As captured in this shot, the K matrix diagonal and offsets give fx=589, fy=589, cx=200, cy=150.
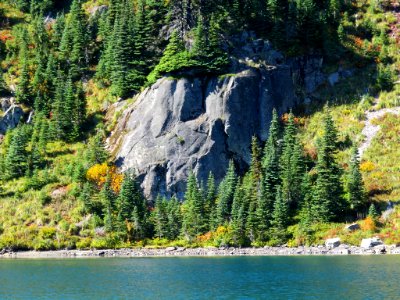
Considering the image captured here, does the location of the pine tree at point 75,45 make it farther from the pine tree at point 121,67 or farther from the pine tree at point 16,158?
the pine tree at point 16,158

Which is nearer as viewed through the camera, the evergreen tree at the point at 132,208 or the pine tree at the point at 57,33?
the evergreen tree at the point at 132,208

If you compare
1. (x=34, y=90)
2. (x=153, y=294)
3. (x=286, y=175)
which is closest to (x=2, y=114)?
(x=34, y=90)

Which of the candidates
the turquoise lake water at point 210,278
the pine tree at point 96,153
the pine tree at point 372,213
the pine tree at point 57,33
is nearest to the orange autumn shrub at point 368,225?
the pine tree at point 372,213

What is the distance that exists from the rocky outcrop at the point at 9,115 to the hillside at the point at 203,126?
27cm

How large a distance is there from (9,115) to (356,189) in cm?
6894

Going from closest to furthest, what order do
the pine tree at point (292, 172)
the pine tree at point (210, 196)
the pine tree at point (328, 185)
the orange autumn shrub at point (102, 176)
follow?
the pine tree at point (328, 185) < the pine tree at point (292, 172) < the pine tree at point (210, 196) < the orange autumn shrub at point (102, 176)

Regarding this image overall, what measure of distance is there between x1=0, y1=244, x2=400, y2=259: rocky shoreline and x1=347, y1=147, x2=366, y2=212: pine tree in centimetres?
798

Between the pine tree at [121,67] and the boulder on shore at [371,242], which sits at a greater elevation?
the pine tree at [121,67]

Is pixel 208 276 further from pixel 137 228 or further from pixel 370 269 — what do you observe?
pixel 137 228

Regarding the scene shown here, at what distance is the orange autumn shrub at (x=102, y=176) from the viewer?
95.7 m

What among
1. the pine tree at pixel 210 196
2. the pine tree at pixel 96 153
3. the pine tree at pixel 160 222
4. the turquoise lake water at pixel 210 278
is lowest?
the turquoise lake water at pixel 210 278

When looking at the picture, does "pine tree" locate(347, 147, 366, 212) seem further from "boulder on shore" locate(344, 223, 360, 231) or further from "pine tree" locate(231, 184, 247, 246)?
"pine tree" locate(231, 184, 247, 246)

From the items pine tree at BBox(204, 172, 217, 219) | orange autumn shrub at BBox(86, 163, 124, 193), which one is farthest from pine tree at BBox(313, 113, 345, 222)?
orange autumn shrub at BBox(86, 163, 124, 193)

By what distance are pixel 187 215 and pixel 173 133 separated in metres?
18.1
